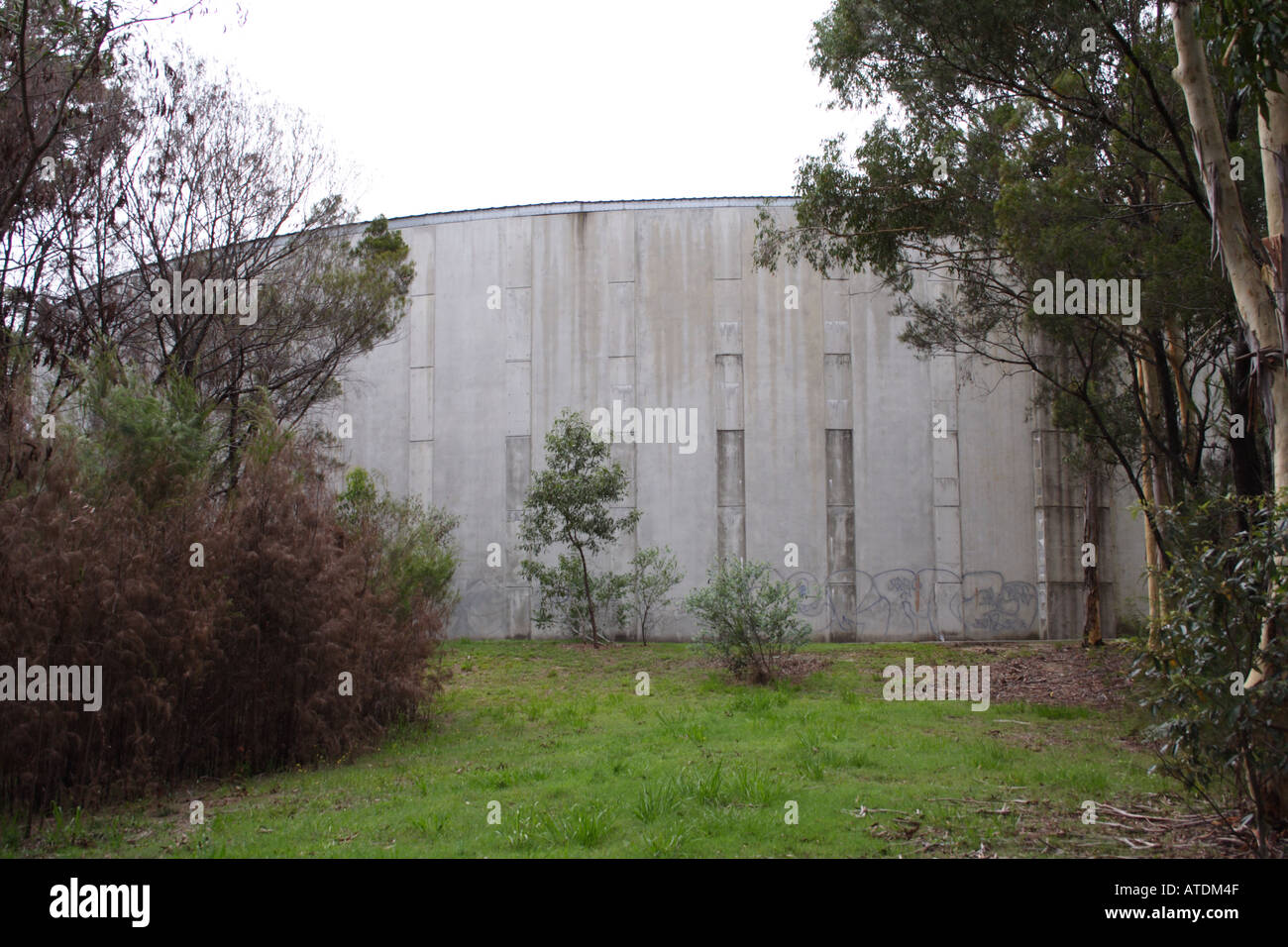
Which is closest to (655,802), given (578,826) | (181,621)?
A: (578,826)

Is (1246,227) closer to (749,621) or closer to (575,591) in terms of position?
(749,621)

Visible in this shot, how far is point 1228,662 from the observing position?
21.6 feet

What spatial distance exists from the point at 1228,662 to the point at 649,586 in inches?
667

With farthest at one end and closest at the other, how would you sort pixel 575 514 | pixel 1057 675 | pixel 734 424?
pixel 734 424 < pixel 575 514 < pixel 1057 675

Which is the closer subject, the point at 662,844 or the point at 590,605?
the point at 662,844

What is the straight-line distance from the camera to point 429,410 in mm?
27344

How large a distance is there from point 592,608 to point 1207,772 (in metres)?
15.6

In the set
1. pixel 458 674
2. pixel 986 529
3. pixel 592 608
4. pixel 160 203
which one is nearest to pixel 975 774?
pixel 458 674

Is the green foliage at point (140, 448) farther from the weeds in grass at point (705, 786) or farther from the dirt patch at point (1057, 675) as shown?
the dirt patch at point (1057, 675)

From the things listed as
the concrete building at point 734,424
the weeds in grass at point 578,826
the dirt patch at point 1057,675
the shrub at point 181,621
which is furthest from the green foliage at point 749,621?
the concrete building at point 734,424

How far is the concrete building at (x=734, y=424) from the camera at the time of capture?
25.6m

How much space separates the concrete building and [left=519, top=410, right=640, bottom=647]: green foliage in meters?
3.59

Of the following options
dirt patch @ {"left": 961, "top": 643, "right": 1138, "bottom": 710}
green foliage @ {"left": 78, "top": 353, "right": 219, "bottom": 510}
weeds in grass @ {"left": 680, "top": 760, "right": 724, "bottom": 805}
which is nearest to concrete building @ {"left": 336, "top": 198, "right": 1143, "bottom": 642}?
dirt patch @ {"left": 961, "top": 643, "right": 1138, "bottom": 710}

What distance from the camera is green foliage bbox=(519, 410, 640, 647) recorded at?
20.8 metres
